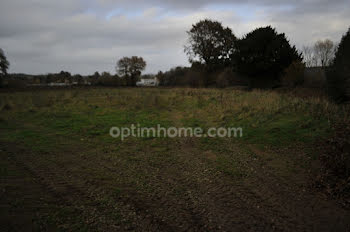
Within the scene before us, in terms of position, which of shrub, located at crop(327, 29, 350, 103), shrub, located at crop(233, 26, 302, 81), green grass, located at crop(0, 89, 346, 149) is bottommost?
green grass, located at crop(0, 89, 346, 149)

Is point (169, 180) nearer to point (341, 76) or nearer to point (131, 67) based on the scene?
point (341, 76)

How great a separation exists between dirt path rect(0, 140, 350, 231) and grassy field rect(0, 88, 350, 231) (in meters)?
0.02

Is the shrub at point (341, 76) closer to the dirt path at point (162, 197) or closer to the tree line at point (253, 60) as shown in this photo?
the tree line at point (253, 60)

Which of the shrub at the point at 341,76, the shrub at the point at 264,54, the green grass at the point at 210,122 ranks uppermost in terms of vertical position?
the shrub at the point at 264,54

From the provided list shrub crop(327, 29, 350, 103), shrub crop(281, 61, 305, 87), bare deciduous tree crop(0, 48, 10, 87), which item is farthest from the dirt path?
bare deciduous tree crop(0, 48, 10, 87)

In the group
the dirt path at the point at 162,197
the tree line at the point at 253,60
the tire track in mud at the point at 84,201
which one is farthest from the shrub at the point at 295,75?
the tire track in mud at the point at 84,201

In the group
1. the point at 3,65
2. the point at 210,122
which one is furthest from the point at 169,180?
the point at 3,65

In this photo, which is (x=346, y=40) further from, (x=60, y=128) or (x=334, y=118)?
(x=60, y=128)

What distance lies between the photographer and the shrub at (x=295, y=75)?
Result: 22.6 meters

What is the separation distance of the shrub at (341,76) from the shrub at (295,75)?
25.9 feet

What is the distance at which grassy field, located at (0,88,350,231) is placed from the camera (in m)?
3.46

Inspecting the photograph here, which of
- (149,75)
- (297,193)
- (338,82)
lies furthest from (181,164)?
(149,75)

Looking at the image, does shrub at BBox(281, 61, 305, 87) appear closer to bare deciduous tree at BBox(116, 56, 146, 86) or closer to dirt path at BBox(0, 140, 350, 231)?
dirt path at BBox(0, 140, 350, 231)

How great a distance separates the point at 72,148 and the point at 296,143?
701 cm
